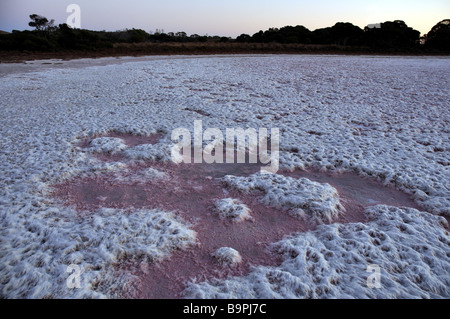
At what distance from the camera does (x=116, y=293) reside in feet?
8.82

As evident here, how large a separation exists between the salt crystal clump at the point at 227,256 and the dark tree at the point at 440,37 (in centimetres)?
4639

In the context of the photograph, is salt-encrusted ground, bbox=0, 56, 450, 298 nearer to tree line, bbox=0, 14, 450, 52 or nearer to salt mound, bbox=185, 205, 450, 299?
salt mound, bbox=185, 205, 450, 299

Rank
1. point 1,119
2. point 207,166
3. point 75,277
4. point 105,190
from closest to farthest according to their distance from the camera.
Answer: point 75,277 < point 105,190 < point 207,166 < point 1,119

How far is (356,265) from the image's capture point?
3.01m

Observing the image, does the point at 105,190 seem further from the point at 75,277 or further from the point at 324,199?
the point at 324,199

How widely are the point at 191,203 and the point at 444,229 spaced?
3.45m

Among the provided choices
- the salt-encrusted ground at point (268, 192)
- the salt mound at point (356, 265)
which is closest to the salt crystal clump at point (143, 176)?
the salt-encrusted ground at point (268, 192)

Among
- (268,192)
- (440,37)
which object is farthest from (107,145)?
(440,37)

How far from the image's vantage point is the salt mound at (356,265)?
2.71m

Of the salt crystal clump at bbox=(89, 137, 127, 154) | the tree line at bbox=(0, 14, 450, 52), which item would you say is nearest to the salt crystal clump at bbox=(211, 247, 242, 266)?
the salt crystal clump at bbox=(89, 137, 127, 154)

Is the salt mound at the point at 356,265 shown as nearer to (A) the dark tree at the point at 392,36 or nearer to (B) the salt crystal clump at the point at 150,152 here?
(B) the salt crystal clump at the point at 150,152

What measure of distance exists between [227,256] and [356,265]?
141cm
